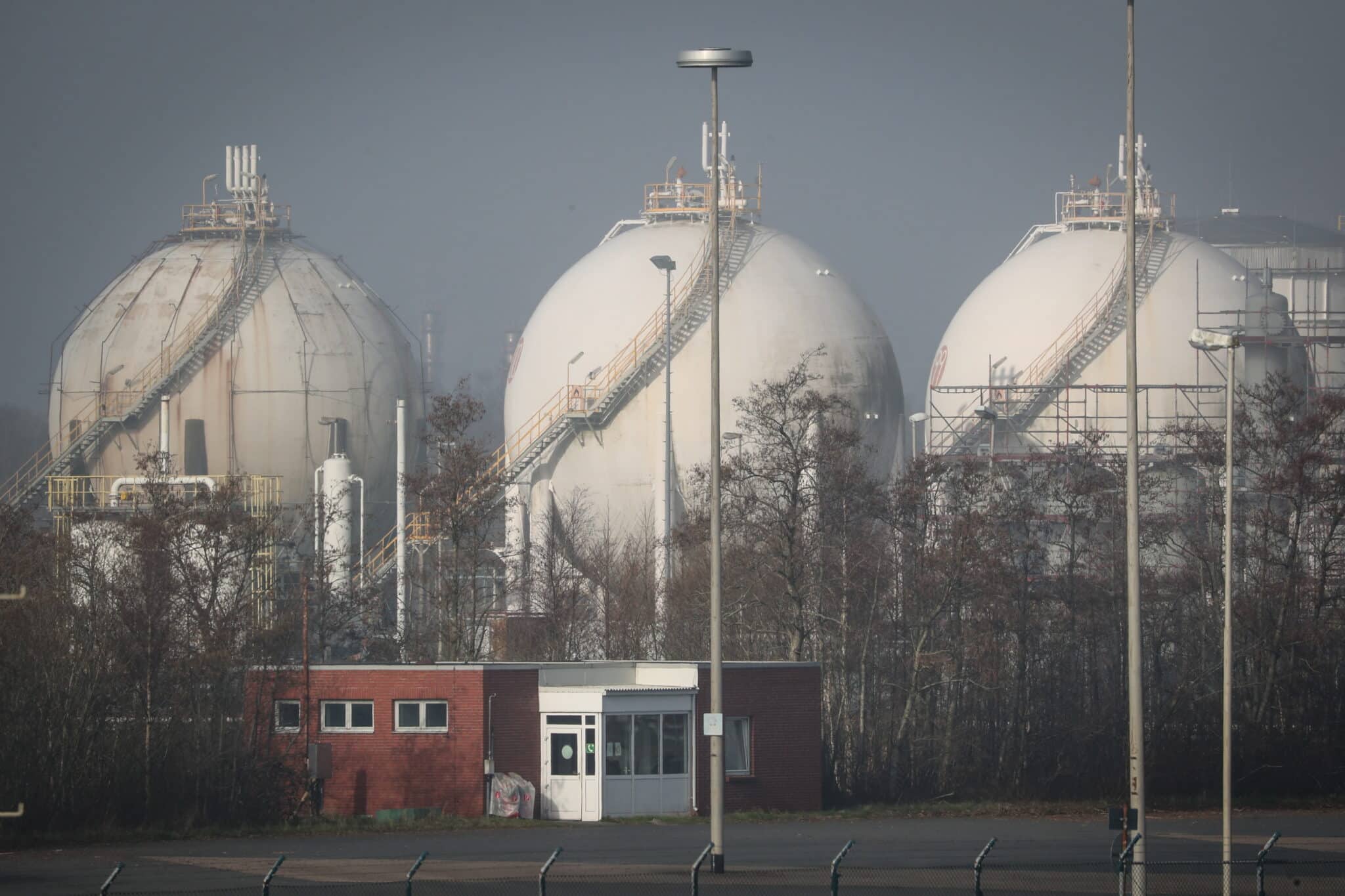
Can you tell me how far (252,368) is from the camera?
50.3 m

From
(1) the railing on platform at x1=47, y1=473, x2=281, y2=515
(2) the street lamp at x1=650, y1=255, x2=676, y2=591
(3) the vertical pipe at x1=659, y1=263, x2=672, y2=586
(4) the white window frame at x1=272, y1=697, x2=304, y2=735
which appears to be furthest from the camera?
(3) the vertical pipe at x1=659, y1=263, x2=672, y2=586

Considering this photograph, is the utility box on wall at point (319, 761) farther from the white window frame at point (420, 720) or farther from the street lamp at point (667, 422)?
the street lamp at point (667, 422)

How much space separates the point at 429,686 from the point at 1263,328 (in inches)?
1054

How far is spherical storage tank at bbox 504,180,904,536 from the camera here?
4591cm

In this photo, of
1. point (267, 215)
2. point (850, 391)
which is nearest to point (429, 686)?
point (850, 391)

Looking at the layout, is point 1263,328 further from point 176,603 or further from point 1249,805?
point 176,603

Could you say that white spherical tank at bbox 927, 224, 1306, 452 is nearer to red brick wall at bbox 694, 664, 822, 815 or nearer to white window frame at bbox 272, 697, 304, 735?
red brick wall at bbox 694, 664, 822, 815

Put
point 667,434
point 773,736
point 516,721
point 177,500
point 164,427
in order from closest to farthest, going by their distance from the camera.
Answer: point 516,721 < point 773,736 < point 177,500 < point 667,434 < point 164,427

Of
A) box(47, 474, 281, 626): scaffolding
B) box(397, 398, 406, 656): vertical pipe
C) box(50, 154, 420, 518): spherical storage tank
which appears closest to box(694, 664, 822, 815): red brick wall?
box(47, 474, 281, 626): scaffolding

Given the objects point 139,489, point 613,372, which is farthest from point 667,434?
point 139,489

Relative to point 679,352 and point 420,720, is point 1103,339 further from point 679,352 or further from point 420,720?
point 420,720

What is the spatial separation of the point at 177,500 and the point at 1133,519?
71.3ft

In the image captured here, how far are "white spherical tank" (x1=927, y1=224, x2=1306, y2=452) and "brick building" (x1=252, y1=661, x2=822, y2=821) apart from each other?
53.5 ft

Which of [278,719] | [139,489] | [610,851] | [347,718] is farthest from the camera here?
[139,489]
